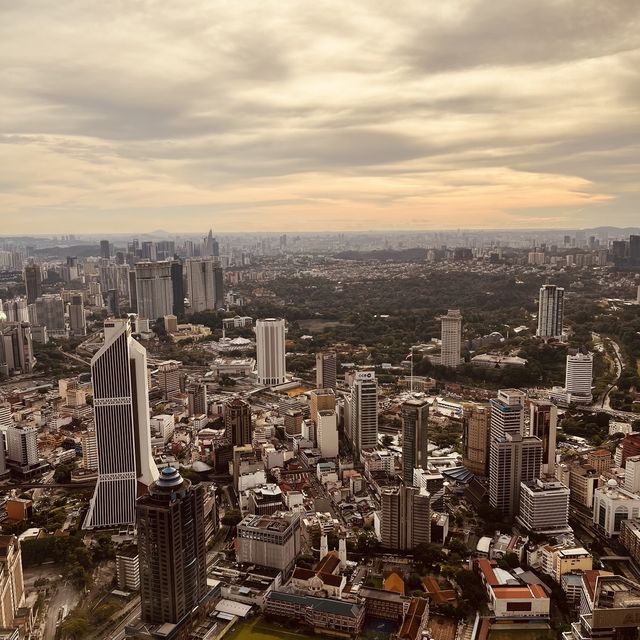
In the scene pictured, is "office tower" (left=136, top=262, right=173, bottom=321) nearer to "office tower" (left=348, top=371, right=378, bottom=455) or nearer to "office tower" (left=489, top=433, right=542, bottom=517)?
"office tower" (left=348, top=371, right=378, bottom=455)

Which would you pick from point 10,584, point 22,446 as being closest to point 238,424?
point 22,446

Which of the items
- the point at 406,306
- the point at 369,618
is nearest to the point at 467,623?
the point at 369,618

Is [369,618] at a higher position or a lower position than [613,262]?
lower

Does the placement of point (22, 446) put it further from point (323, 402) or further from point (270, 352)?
point (270, 352)

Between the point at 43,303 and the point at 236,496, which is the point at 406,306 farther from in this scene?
the point at 236,496

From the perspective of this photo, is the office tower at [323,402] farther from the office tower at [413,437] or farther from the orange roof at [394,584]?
the orange roof at [394,584]

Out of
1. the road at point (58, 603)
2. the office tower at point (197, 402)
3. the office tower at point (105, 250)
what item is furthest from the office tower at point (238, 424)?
the office tower at point (105, 250)
